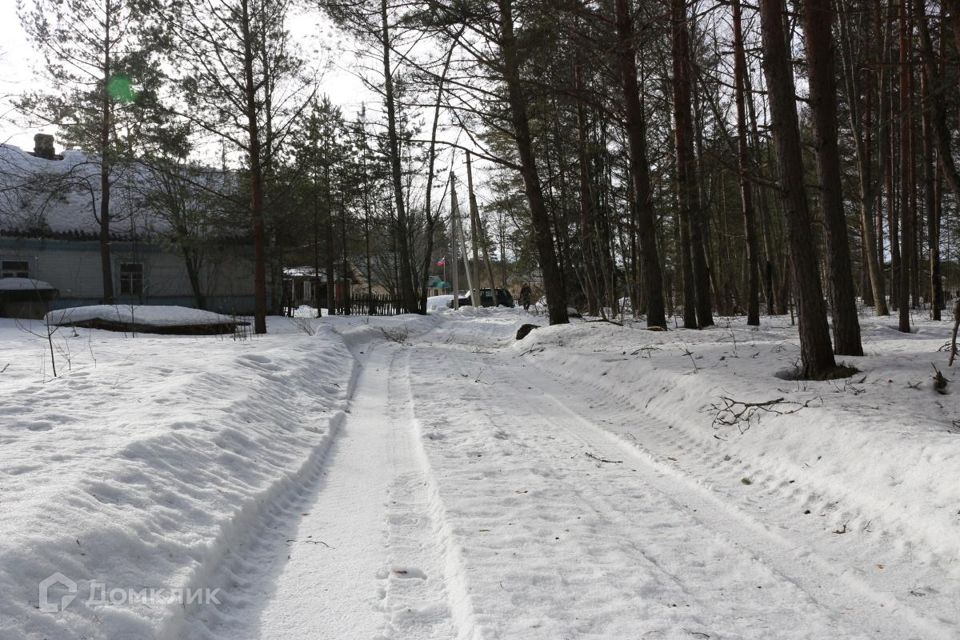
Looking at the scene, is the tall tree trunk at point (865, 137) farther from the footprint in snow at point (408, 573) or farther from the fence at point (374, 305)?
the fence at point (374, 305)

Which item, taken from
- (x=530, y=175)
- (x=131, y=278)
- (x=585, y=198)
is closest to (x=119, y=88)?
(x=131, y=278)

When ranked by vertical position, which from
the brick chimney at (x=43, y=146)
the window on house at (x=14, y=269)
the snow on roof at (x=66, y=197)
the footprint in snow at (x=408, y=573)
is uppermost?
the brick chimney at (x=43, y=146)

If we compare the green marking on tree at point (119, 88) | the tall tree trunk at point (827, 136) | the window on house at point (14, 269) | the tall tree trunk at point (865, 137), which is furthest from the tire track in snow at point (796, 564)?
the window on house at point (14, 269)

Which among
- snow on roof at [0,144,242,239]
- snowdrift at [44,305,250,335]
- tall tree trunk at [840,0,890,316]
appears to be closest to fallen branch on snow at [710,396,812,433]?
tall tree trunk at [840,0,890,316]

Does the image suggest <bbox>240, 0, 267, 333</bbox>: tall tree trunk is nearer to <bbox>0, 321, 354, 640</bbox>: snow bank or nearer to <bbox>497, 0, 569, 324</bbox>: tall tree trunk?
<bbox>497, 0, 569, 324</bbox>: tall tree trunk

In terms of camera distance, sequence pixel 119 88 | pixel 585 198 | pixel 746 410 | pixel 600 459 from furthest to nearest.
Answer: pixel 119 88 → pixel 585 198 → pixel 746 410 → pixel 600 459

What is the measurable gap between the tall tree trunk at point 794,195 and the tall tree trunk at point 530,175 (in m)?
5.31

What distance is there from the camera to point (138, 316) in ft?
62.0

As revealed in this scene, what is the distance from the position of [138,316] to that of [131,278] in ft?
43.8

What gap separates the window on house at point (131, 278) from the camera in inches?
1180

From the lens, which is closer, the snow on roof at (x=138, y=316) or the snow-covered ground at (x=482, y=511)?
the snow-covered ground at (x=482, y=511)

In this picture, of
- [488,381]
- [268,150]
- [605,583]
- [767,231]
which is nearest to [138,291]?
[268,150]

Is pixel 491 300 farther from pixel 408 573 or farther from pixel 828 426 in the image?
pixel 408 573

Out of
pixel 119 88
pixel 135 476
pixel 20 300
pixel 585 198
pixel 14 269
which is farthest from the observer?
pixel 14 269
